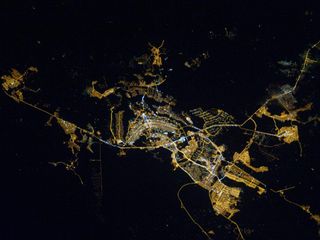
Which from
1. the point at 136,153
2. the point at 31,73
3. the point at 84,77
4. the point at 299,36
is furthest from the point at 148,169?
the point at 299,36

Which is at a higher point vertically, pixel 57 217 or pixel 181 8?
pixel 181 8

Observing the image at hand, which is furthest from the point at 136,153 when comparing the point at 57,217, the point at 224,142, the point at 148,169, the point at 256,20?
the point at 256,20

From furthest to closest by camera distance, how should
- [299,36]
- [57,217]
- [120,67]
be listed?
[57,217] → [120,67] → [299,36]

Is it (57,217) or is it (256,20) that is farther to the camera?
(57,217)

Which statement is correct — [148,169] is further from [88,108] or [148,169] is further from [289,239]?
[289,239]

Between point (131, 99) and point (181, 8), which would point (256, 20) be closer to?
point (181, 8)

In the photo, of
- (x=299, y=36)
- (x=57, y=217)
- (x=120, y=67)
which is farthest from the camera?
(x=57, y=217)

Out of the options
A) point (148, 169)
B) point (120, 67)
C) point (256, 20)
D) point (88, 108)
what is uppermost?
point (256, 20)
